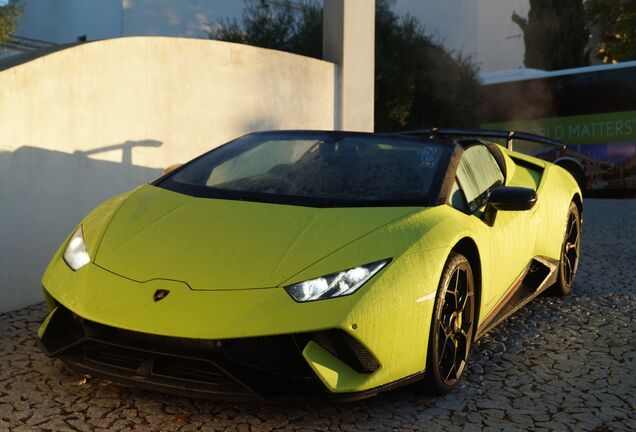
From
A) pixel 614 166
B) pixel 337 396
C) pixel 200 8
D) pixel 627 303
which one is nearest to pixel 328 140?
pixel 337 396

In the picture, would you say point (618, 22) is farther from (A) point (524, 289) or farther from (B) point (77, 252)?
(B) point (77, 252)

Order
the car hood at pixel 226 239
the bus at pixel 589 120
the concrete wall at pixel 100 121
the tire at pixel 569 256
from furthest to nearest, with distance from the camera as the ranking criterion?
1. the bus at pixel 589 120
2. the tire at pixel 569 256
3. the concrete wall at pixel 100 121
4. the car hood at pixel 226 239

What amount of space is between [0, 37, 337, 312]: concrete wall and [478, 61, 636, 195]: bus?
13.2 meters

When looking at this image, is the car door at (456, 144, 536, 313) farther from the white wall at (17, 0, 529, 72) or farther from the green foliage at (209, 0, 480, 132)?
the white wall at (17, 0, 529, 72)

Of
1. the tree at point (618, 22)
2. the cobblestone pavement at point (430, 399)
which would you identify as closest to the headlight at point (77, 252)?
the cobblestone pavement at point (430, 399)

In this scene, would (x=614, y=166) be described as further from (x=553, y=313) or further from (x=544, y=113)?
(x=553, y=313)

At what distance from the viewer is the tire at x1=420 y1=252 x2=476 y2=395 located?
138 inches

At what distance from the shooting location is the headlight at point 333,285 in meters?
3.13

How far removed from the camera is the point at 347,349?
3.12 metres

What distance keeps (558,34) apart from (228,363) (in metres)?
29.3

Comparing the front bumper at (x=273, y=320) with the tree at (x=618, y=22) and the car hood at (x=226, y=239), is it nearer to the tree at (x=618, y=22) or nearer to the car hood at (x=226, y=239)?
the car hood at (x=226, y=239)

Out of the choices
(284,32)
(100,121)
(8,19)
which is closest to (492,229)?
(100,121)

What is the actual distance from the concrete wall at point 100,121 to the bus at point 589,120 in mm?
13164

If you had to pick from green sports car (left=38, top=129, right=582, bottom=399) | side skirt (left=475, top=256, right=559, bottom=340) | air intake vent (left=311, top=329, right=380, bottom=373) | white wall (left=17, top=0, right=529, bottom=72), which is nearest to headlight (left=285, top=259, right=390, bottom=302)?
green sports car (left=38, top=129, right=582, bottom=399)
